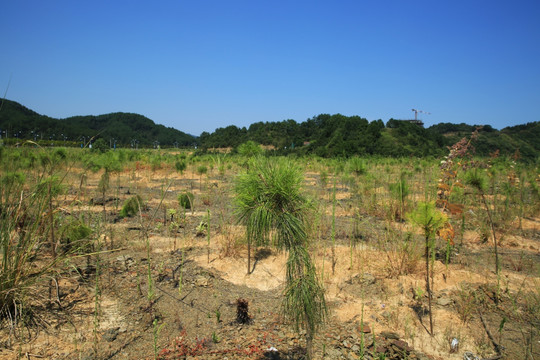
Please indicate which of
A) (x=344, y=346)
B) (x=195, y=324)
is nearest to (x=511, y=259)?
(x=344, y=346)

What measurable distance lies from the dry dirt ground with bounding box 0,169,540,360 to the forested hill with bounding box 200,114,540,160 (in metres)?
21.7

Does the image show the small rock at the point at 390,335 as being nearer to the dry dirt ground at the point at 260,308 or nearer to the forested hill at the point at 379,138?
the dry dirt ground at the point at 260,308

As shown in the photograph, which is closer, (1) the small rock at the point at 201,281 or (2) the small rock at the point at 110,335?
A: (2) the small rock at the point at 110,335

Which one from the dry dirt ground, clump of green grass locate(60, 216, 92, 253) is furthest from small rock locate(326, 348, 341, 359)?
clump of green grass locate(60, 216, 92, 253)

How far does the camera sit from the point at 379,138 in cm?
3697

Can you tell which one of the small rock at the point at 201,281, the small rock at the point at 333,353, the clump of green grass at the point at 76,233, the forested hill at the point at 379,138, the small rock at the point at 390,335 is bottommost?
the small rock at the point at 333,353

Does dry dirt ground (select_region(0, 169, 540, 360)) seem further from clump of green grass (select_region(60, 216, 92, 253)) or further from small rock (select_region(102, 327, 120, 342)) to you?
clump of green grass (select_region(60, 216, 92, 253))

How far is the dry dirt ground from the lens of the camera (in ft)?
7.48

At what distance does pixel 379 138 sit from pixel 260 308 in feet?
121

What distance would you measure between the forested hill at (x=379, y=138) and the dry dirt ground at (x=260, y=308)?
71.1 ft

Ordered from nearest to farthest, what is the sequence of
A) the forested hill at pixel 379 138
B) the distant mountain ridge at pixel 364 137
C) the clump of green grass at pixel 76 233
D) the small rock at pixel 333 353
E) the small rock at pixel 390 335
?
the small rock at pixel 333 353 < the small rock at pixel 390 335 < the clump of green grass at pixel 76 233 < the distant mountain ridge at pixel 364 137 < the forested hill at pixel 379 138

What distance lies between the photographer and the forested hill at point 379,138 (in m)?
29.4

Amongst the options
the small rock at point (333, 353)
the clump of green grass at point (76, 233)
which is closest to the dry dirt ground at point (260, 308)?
the small rock at point (333, 353)

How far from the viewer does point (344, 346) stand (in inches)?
93.4
